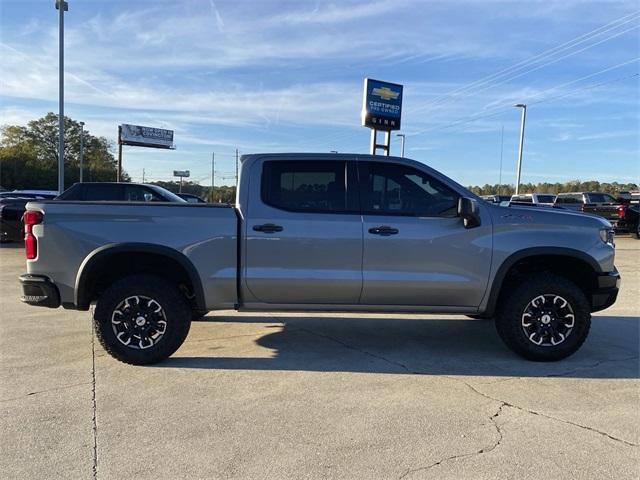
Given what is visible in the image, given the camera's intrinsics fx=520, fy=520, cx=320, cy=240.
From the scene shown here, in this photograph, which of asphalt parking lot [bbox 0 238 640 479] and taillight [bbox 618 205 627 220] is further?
taillight [bbox 618 205 627 220]

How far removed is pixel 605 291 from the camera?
510cm

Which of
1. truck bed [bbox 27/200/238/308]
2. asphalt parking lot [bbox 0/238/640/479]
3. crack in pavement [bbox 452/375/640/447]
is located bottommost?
asphalt parking lot [bbox 0/238/640/479]

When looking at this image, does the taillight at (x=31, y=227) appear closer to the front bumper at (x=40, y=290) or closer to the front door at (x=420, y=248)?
the front bumper at (x=40, y=290)

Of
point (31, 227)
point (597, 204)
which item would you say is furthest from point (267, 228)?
point (597, 204)

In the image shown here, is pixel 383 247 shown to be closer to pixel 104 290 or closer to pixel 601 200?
pixel 104 290

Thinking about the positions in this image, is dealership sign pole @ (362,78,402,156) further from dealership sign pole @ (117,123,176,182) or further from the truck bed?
dealership sign pole @ (117,123,176,182)

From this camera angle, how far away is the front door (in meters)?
4.90

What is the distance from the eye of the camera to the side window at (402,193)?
5.01 m

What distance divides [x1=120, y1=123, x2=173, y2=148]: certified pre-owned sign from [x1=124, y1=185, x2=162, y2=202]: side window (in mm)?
51330

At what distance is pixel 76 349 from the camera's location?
533 centimetres

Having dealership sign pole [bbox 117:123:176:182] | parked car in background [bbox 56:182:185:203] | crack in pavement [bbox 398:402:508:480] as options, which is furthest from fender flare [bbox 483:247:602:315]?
dealership sign pole [bbox 117:123:176:182]

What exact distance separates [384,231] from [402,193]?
0.45 m

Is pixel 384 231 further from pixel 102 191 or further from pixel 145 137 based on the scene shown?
pixel 145 137

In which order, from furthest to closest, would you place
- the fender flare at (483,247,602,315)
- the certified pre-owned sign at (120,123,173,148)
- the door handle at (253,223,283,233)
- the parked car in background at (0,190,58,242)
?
the certified pre-owned sign at (120,123,173,148) → the parked car in background at (0,190,58,242) → the fender flare at (483,247,602,315) → the door handle at (253,223,283,233)
